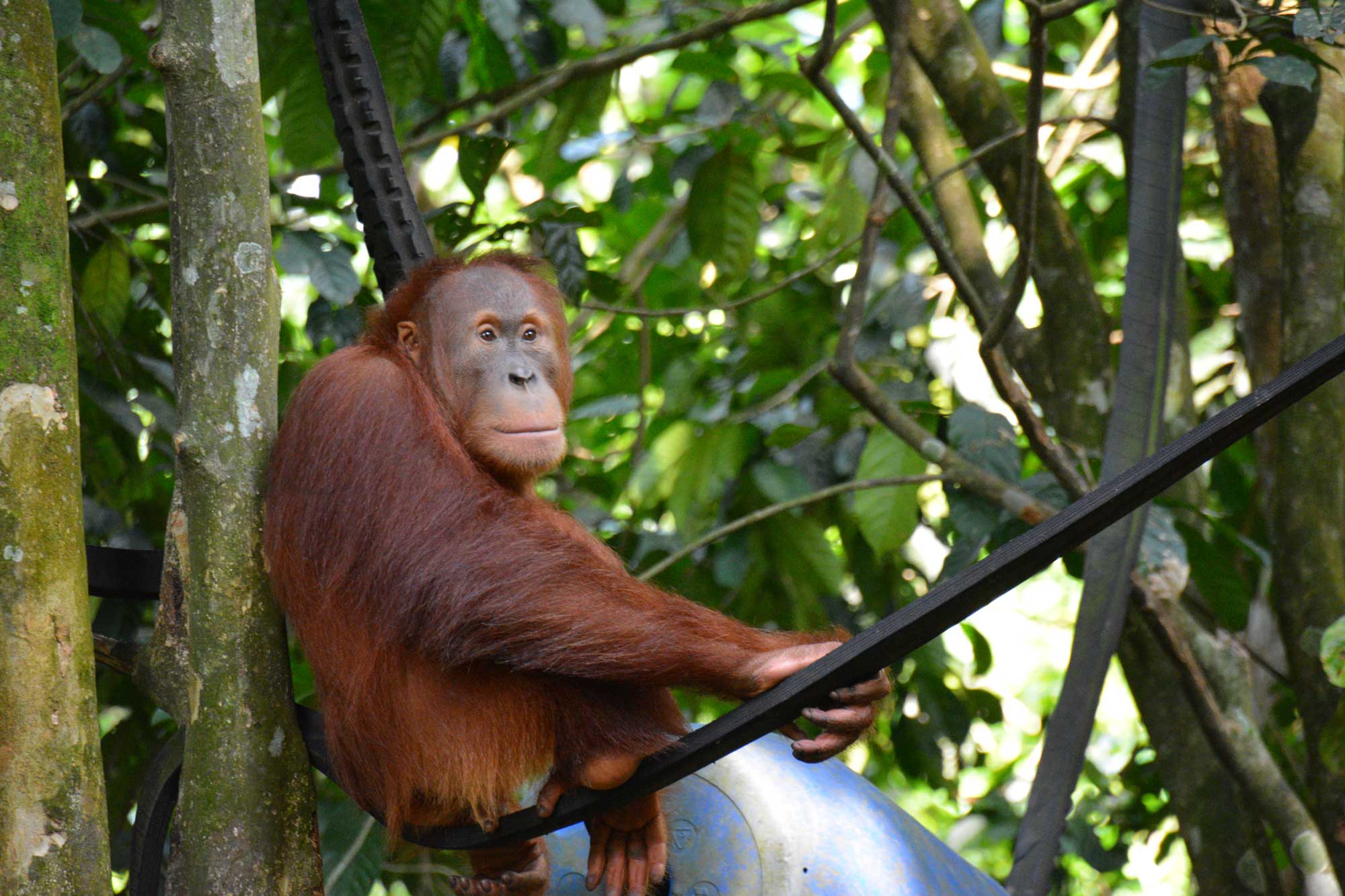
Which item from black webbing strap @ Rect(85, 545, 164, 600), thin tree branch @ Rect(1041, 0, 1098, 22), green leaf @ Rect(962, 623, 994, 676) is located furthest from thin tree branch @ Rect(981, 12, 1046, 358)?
black webbing strap @ Rect(85, 545, 164, 600)

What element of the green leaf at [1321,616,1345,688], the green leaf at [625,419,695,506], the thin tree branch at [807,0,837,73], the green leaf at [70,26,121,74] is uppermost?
the green leaf at [70,26,121,74]

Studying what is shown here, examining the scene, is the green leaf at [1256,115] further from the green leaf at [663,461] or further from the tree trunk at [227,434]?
the tree trunk at [227,434]

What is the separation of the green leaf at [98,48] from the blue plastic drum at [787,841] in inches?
60.6

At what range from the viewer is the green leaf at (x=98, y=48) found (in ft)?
7.53

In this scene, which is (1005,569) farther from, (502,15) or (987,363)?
(502,15)

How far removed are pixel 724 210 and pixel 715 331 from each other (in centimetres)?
83

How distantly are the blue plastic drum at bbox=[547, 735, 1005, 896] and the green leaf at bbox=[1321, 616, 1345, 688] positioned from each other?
1.99 feet

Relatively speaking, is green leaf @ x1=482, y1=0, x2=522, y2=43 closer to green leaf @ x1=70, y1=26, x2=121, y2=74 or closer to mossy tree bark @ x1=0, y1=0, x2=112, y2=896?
green leaf @ x1=70, y1=26, x2=121, y2=74

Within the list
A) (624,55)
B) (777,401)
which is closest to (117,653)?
(777,401)

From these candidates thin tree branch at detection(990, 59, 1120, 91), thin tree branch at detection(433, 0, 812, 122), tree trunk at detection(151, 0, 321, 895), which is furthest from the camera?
thin tree branch at detection(990, 59, 1120, 91)

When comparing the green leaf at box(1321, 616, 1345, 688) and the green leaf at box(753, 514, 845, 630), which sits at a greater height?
the green leaf at box(753, 514, 845, 630)

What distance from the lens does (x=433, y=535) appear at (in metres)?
1.62

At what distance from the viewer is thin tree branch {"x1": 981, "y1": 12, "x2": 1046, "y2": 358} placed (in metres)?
2.16

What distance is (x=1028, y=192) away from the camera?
7.48 ft
